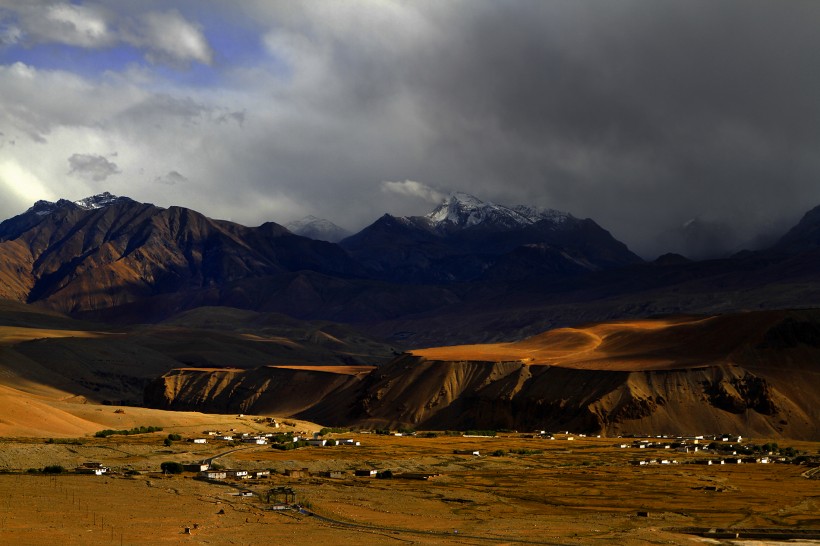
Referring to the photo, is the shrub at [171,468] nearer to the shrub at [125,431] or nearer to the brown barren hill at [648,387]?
the shrub at [125,431]

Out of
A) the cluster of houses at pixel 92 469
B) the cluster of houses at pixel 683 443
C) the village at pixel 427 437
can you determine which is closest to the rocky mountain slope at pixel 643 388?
the village at pixel 427 437

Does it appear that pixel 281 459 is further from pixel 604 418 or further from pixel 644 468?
pixel 604 418

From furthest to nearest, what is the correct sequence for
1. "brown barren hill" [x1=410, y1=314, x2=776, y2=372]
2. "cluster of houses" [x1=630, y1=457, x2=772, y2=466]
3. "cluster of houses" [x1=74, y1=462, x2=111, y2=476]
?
"brown barren hill" [x1=410, y1=314, x2=776, y2=372]
"cluster of houses" [x1=630, y1=457, x2=772, y2=466]
"cluster of houses" [x1=74, y1=462, x2=111, y2=476]

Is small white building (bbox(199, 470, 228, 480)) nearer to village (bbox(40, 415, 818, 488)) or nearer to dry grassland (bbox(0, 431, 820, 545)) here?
village (bbox(40, 415, 818, 488))

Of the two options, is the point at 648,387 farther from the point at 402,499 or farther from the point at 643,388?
the point at 402,499

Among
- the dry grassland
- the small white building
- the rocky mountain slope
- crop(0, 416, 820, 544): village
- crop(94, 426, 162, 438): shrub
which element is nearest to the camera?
the dry grassland

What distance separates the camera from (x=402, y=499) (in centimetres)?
8300

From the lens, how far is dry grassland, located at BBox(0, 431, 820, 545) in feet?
211

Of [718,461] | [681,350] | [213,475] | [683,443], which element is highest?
[681,350]

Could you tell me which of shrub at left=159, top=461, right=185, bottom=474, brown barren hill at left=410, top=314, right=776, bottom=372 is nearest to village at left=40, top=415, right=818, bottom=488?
shrub at left=159, top=461, right=185, bottom=474

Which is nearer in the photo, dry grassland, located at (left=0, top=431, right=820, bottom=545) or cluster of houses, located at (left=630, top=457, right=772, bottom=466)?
dry grassland, located at (left=0, top=431, right=820, bottom=545)

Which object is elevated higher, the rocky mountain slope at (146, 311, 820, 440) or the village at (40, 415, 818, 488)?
A: the rocky mountain slope at (146, 311, 820, 440)

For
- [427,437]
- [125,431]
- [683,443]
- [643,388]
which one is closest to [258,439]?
[125,431]

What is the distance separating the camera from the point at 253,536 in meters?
61.9
